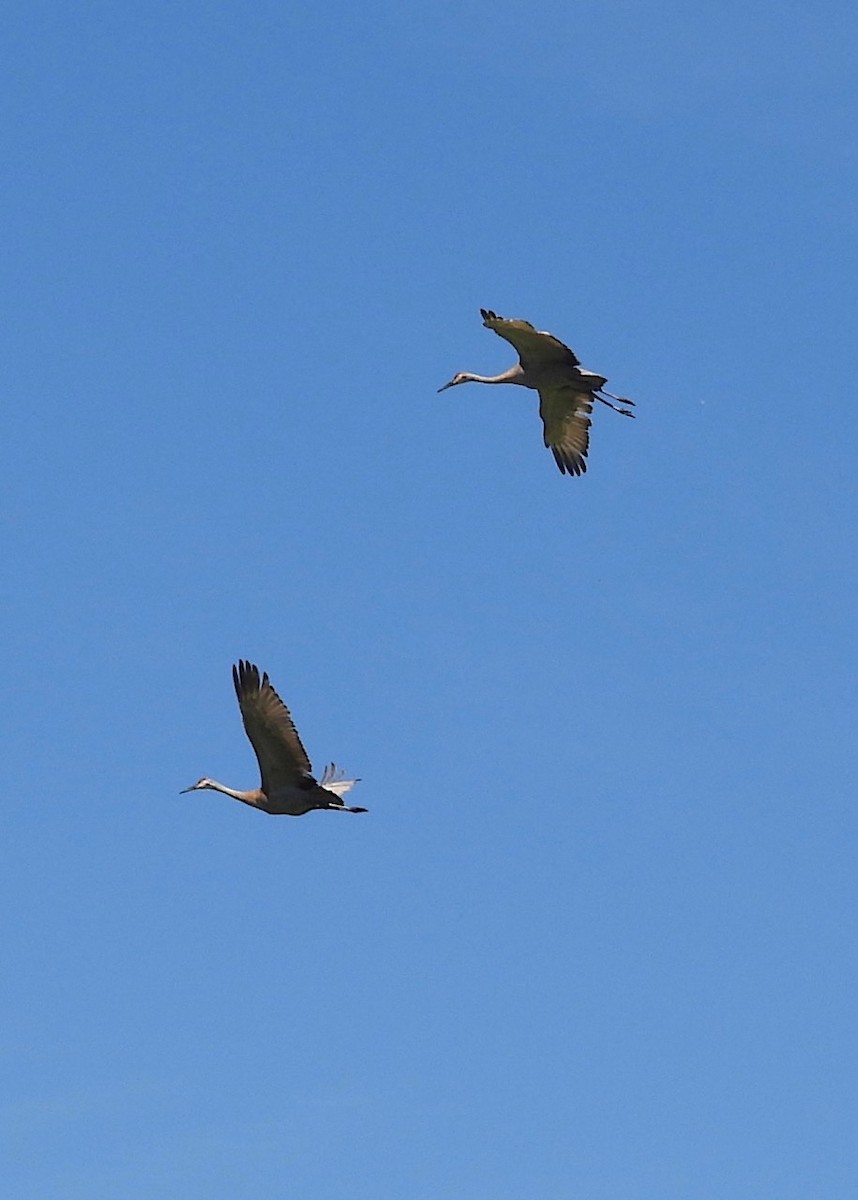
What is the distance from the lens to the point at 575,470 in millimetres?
46688

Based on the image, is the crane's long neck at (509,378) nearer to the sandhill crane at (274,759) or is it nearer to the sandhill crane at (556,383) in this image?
the sandhill crane at (556,383)

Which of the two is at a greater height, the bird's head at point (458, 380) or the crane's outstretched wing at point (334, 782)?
the bird's head at point (458, 380)

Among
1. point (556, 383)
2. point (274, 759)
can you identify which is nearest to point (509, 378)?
point (556, 383)

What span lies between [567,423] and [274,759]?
1185 centimetres

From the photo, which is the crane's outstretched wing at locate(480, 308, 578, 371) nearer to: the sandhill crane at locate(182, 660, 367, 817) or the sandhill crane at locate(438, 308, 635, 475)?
the sandhill crane at locate(438, 308, 635, 475)

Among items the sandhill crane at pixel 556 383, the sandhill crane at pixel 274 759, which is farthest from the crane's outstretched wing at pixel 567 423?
the sandhill crane at pixel 274 759

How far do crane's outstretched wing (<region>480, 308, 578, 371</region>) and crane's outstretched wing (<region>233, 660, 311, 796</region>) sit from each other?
8.65m

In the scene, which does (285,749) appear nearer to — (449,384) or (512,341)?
(512,341)

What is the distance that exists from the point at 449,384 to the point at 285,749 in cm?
1254

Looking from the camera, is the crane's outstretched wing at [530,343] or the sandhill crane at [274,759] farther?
the crane's outstretched wing at [530,343]

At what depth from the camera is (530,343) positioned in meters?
42.6

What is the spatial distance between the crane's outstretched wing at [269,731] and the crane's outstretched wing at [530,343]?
8.65 meters

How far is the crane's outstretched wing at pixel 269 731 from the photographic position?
118 ft

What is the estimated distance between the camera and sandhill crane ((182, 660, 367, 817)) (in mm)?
35906
